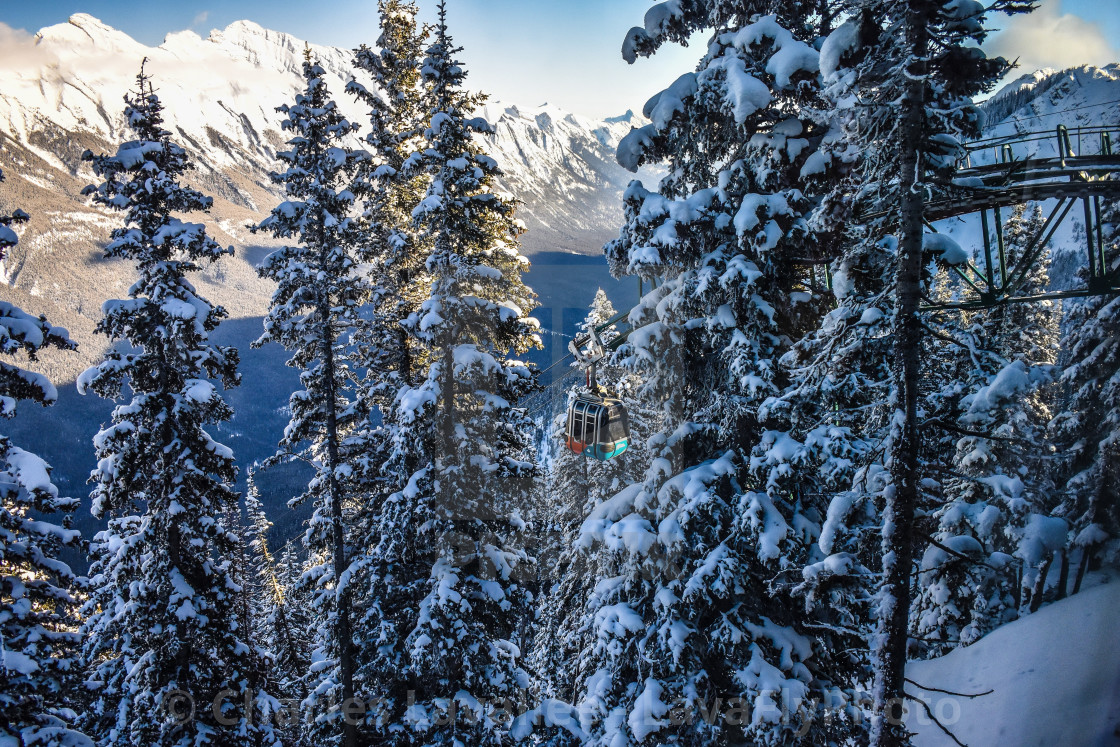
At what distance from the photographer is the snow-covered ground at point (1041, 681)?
8617mm

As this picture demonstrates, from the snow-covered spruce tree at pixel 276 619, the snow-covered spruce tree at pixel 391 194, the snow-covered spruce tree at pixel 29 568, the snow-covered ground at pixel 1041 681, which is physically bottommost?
the snow-covered spruce tree at pixel 276 619

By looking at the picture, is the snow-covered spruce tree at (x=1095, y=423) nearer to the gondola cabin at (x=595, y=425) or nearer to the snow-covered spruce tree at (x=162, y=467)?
the gondola cabin at (x=595, y=425)

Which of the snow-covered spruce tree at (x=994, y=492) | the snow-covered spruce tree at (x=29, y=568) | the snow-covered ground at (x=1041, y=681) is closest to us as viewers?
the snow-covered ground at (x=1041, y=681)

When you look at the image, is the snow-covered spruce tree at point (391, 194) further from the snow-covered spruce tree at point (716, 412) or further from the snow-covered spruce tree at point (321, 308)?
the snow-covered spruce tree at point (716, 412)

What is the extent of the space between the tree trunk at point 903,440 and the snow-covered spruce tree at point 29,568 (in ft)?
41.7

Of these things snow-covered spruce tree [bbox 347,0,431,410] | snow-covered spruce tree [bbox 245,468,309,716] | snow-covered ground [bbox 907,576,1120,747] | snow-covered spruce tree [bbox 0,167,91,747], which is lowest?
snow-covered spruce tree [bbox 245,468,309,716]

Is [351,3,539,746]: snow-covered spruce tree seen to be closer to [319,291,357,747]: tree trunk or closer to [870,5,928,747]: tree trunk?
[319,291,357,747]: tree trunk

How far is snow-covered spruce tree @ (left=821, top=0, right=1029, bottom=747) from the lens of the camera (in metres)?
6.13

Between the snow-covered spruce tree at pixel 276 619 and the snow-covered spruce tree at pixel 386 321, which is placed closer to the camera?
the snow-covered spruce tree at pixel 386 321

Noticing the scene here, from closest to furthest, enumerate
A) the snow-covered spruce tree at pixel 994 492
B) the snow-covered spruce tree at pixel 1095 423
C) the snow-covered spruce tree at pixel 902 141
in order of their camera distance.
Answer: the snow-covered spruce tree at pixel 902 141
the snow-covered spruce tree at pixel 994 492
the snow-covered spruce tree at pixel 1095 423

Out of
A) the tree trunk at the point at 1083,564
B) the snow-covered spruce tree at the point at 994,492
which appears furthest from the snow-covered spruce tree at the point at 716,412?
the tree trunk at the point at 1083,564

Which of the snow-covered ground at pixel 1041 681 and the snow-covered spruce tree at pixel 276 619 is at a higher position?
the snow-covered ground at pixel 1041 681

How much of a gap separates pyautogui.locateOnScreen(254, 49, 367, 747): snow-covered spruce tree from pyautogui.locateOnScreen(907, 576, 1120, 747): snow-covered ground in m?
14.1

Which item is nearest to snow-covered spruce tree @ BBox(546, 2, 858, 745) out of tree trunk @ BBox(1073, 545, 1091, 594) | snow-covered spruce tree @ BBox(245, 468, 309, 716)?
tree trunk @ BBox(1073, 545, 1091, 594)
